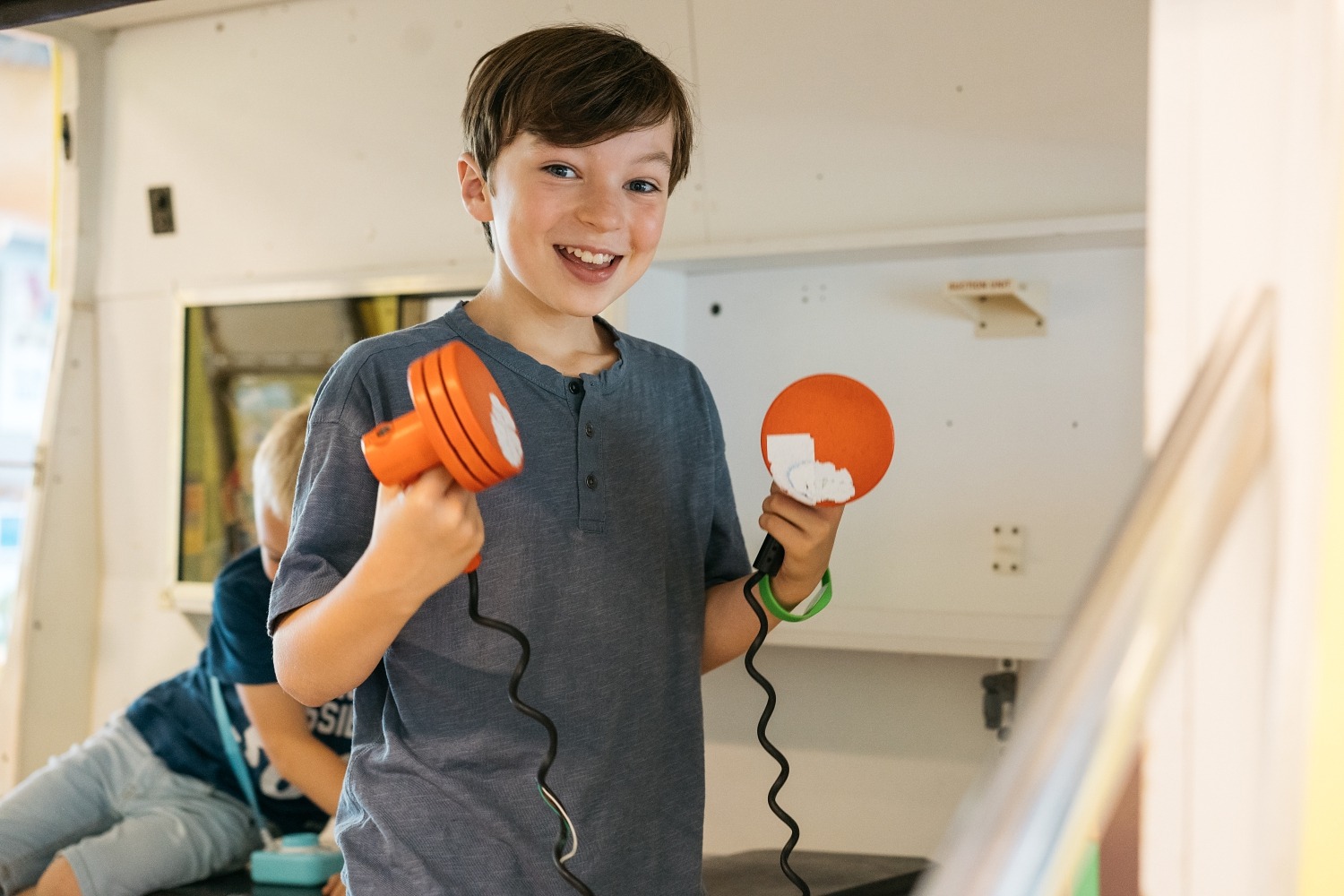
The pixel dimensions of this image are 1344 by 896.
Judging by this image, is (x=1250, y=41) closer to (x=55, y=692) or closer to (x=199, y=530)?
(x=199, y=530)

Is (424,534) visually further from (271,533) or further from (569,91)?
(271,533)

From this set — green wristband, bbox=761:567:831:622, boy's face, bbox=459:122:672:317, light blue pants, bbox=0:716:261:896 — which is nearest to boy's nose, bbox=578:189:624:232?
boy's face, bbox=459:122:672:317

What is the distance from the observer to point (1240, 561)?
45 cm


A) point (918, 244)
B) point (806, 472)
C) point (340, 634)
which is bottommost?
point (340, 634)

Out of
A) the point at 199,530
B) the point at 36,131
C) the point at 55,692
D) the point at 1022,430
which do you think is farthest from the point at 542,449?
the point at 36,131

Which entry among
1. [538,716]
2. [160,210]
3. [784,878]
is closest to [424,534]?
[538,716]

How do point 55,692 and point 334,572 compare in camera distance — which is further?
point 55,692

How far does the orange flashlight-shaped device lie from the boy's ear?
37 cm

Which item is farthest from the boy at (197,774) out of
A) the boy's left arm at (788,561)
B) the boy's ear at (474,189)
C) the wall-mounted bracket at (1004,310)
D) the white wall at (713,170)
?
the wall-mounted bracket at (1004,310)

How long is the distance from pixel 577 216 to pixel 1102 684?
77cm

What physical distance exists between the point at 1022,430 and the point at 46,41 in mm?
2416

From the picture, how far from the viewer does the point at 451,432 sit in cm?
73

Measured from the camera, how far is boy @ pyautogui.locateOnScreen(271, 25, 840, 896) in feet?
3.00

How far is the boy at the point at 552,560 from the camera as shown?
91cm
